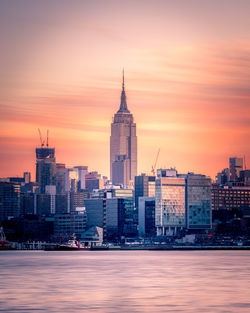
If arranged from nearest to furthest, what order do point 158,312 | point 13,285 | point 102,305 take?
1. point 158,312
2. point 102,305
3. point 13,285

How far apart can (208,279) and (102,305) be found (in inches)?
1205

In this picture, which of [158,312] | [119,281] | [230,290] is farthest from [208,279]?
[158,312]

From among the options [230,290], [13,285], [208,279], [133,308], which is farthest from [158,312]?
[208,279]

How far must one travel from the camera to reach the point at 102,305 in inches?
2484

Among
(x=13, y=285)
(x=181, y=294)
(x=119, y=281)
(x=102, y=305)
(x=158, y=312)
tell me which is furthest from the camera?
(x=119, y=281)

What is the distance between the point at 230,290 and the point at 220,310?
52.3ft

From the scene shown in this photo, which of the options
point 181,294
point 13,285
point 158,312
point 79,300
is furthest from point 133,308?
point 13,285

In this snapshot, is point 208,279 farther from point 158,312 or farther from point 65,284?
point 158,312

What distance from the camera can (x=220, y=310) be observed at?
60.1 meters

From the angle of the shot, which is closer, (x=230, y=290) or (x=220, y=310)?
(x=220, y=310)

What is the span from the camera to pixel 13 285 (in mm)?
80812

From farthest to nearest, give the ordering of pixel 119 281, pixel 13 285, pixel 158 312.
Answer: pixel 119 281
pixel 13 285
pixel 158 312

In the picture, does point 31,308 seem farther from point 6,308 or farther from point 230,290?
point 230,290

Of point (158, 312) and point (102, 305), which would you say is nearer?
point (158, 312)
